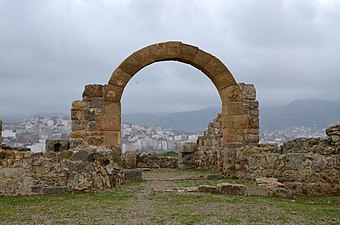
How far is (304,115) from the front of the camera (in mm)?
139500

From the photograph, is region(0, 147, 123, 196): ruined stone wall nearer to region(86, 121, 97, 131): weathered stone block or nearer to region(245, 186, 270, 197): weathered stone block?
region(245, 186, 270, 197): weathered stone block

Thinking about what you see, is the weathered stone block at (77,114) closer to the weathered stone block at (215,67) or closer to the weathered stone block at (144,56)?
the weathered stone block at (144,56)

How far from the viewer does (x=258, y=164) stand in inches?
440

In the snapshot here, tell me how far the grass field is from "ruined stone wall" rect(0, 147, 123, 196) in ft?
1.03

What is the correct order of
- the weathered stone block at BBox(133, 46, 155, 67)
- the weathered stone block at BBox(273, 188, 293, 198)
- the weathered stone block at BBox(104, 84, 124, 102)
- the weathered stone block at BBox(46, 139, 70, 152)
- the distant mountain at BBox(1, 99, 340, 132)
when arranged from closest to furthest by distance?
the weathered stone block at BBox(273, 188, 293, 198) < the weathered stone block at BBox(104, 84, 124, 102) < the weathered stone block at BBox(133, 46, 155, 67) < the weathered stone block at BBox(46, 139, 70, 152) < the distant mountain at BBox(1, 99, 340, 132)

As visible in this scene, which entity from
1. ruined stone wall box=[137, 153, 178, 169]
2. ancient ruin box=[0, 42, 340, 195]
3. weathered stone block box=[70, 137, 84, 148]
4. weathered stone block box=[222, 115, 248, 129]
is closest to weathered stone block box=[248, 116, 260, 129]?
ancient ruin box=[0, 42, 340, 195]

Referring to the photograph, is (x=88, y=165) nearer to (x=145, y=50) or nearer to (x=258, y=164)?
(x=258, y=164)

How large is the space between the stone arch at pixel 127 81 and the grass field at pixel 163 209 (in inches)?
166

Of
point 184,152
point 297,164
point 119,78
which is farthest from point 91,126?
point 184,152

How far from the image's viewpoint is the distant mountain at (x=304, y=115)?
112625 millimetres

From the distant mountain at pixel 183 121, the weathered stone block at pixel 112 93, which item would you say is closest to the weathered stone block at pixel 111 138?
the weathered stone block at pixel 112 93

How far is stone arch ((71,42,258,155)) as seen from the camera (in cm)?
1326

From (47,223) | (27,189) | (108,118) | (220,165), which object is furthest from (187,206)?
(220,165)

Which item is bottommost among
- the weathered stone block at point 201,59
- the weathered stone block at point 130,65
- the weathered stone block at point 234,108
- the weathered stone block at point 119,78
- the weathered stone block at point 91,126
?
the weathered stone block at point 91,126
